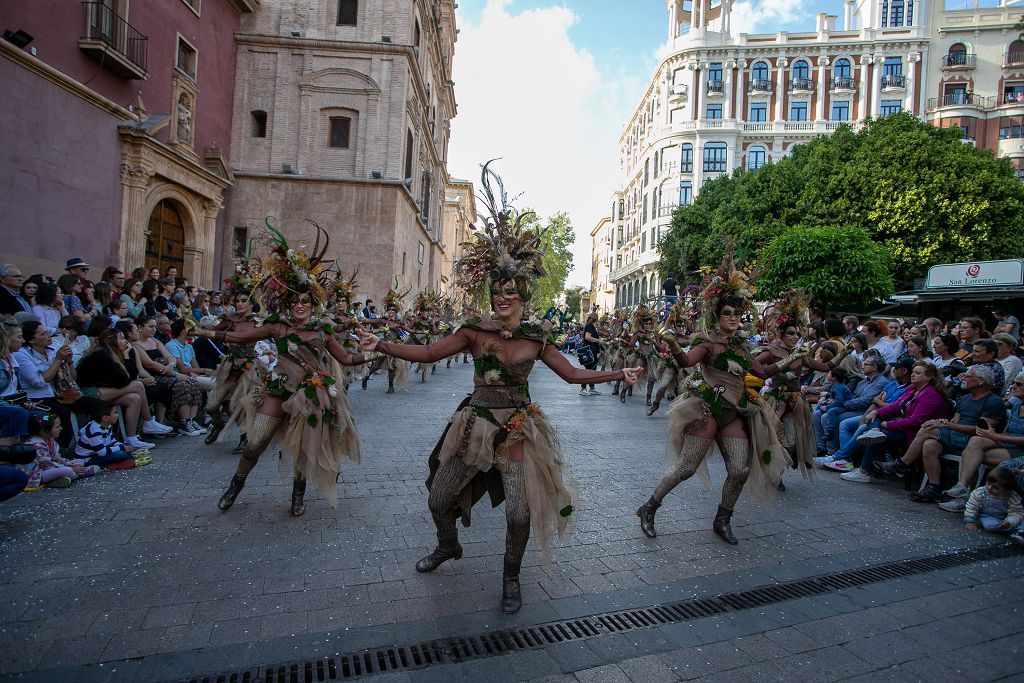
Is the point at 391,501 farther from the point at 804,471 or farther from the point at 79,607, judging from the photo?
the point at 804,471

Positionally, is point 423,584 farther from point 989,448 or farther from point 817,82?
point 817,82

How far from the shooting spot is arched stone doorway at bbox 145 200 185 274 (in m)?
18.3

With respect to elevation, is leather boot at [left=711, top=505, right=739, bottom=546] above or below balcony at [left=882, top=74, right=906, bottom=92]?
below

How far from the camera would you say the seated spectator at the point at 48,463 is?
5.75m

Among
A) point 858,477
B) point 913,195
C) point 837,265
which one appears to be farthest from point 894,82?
point 858,477

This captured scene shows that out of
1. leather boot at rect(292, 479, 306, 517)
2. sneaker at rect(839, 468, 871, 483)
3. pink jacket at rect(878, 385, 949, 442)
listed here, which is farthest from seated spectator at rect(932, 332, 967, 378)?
leather boot at rect(292, 479, 306, 517)

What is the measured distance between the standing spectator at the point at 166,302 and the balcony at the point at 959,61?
5807 centimetres

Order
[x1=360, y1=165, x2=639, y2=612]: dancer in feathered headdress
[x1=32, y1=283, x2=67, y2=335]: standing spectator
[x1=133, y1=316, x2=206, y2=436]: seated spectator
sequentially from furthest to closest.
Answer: [x1=133, y1=316, x2=206, y2=436]: seated spectator → [x1=32, y1=283, x2=67, y2=335]: standing spectator → [x1=360, y1=165, x2=639, y2=612]: dancer in feathered headdress

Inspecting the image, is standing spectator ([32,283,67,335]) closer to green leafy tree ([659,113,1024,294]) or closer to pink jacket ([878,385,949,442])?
pink jacket ([878,385,949,442])

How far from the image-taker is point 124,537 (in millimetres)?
4637

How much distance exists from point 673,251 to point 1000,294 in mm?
25926

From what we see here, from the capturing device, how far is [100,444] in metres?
6.71

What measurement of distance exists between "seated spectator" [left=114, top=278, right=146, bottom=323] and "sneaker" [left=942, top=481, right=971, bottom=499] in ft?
38.6

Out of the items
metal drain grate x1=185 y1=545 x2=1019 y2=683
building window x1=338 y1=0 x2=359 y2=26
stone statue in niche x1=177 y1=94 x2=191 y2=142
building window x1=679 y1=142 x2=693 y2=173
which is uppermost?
building window x1=679 y1=142 x2=693 y2=173
